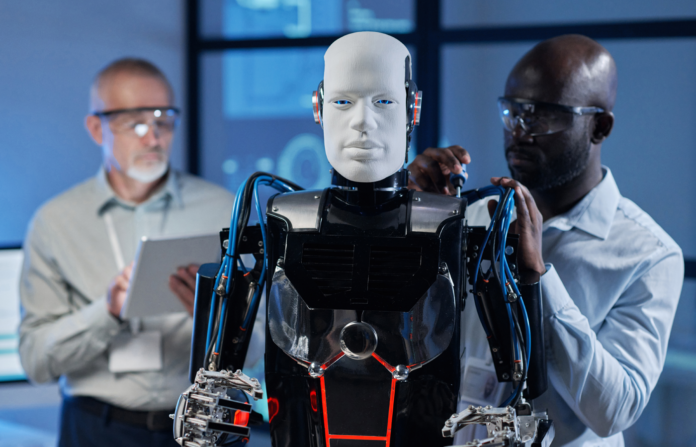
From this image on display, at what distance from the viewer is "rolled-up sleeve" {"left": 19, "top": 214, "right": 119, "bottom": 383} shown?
6.05ft

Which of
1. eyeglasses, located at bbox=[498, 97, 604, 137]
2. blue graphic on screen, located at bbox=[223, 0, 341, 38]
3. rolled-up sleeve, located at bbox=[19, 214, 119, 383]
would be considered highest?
blue graphic on screen, located at bbox=[223, 0, 341, 38]

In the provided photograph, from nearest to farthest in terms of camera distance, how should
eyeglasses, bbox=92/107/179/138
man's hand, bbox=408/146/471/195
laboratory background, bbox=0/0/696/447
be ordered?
man's hand, bbox=408/146/471/195, eyeglasses, bbox=92/107/179/138, laboratory background, bbox=0/0/696/447

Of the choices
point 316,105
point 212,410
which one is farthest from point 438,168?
point 212,410

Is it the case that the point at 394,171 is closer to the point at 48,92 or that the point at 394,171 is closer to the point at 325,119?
the point at 325,119

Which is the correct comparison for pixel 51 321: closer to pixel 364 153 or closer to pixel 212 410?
pixel 212 410

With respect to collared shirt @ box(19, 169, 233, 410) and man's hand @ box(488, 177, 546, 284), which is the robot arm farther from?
collared shirt @ box(19, 169, 233, 410)

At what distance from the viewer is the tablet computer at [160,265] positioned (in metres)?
1.68

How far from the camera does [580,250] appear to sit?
1481 mm

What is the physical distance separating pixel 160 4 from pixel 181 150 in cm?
84

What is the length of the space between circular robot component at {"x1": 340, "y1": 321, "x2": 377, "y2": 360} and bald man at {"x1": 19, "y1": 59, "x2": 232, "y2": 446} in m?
0.73

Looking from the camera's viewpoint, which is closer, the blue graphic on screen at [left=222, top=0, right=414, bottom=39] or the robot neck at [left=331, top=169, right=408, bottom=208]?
the robot neck at [left=331, top=169, right=408, bottom=208]

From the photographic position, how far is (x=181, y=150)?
3912 millimetres

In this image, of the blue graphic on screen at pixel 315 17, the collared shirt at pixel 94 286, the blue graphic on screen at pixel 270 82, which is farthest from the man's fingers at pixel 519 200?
the blue graphic on screen at pixel 270 82

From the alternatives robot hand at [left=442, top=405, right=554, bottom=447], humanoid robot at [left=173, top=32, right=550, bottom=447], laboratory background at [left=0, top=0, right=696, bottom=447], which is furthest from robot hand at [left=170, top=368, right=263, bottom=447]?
laboratory background at [left=0, top=0, right=696, bottom=447]
